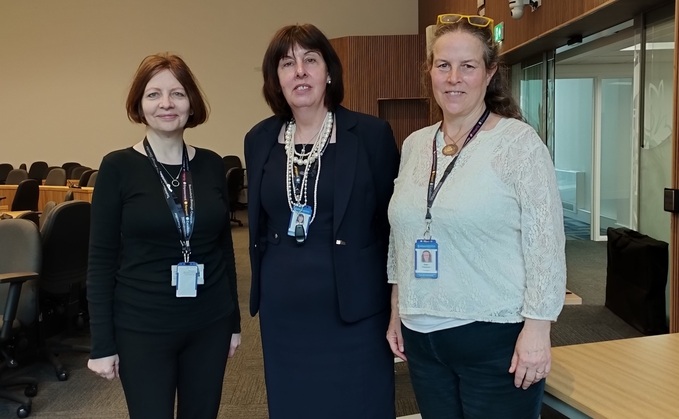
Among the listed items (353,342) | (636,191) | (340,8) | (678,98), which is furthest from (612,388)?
(340,8)

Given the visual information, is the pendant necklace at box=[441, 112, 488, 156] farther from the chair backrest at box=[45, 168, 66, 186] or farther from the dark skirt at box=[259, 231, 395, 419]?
the chair backrest at box=[45, 168, 66, 186]

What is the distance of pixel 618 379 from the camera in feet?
5.37

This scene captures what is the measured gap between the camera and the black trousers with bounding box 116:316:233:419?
1.68 meters

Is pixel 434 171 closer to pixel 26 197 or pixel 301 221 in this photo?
pixel 301 221

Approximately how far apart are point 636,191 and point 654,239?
387 millimetres

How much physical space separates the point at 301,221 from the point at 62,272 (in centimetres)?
249

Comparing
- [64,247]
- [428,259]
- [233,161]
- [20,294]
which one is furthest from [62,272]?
[233,161]

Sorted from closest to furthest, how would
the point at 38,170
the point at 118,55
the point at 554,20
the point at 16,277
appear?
the point at 16,277, the point at 554,20, the point at 38,170, the point at 118,55

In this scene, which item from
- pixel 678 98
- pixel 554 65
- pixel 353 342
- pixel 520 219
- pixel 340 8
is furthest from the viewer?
pixel 340 8

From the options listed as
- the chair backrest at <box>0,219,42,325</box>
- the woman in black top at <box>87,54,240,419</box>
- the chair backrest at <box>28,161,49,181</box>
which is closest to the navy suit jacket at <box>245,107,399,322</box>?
the woman in black top at <box>87,54,240,419</box>

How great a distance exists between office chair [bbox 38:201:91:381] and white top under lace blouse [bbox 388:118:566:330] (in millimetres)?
2688

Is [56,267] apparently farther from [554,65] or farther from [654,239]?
[554,65]

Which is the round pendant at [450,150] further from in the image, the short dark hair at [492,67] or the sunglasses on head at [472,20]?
the sunglasses on head at [472,20]

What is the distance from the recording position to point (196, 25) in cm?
1158
